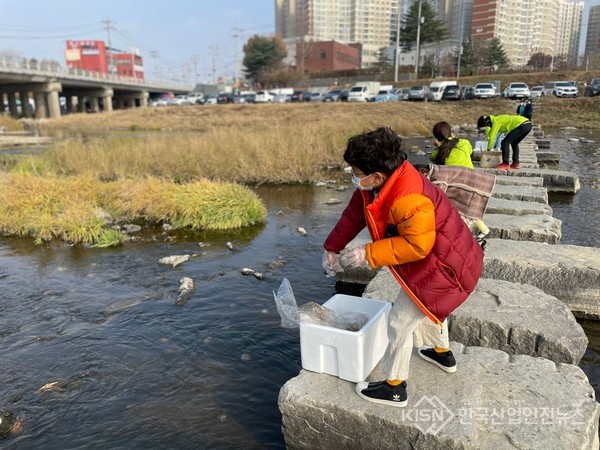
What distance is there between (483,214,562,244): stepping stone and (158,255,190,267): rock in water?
4.00 metres

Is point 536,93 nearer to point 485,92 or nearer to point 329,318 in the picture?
point 485,92

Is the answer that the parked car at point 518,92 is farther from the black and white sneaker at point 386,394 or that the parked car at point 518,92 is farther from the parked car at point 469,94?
the black and white sneaker at point 386,394

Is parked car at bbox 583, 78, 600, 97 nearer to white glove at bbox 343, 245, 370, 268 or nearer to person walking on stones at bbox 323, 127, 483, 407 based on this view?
person walking on stones at bbox 323, 127, 483, 407

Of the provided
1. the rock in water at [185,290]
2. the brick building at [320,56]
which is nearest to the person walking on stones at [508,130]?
the rock in water at [185,290]

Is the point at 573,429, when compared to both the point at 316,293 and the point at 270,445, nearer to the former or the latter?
the point at 270,445

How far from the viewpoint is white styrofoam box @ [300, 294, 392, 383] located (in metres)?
2.70

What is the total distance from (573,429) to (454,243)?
3.55 feet

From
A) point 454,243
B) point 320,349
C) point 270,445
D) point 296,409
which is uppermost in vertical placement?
point 454,243

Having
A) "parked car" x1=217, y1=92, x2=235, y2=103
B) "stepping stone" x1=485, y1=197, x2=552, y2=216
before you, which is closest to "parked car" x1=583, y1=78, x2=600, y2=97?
"stepping stone" x1=485, y1=197, x2=552, y2=216

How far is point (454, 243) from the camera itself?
8.12 ft

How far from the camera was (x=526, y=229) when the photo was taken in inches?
217

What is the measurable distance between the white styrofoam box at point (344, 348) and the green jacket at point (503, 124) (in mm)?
7221

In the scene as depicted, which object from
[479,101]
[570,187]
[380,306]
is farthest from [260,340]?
[479,101]

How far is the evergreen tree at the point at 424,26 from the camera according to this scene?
59.8m
